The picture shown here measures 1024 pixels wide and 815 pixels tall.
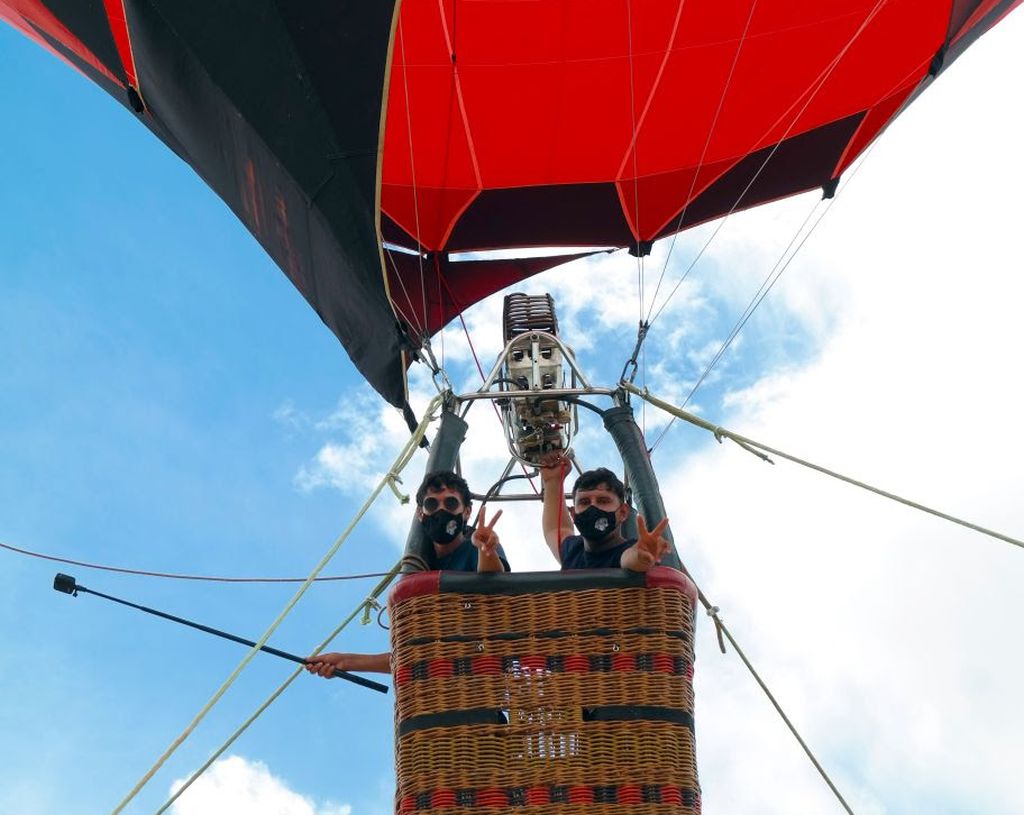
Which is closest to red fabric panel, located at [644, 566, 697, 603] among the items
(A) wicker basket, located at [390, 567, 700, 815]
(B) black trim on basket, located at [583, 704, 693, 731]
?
(A) wicker basket, located at [390, 567, 700, 815]

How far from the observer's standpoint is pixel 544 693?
293cm

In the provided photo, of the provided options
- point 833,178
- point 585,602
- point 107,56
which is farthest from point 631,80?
point 585,602

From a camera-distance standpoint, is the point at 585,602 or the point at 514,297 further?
the point at 514,297

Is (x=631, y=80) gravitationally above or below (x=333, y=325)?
above

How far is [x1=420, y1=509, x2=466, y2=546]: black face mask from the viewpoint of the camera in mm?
3316

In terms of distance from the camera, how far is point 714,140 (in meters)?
6.55

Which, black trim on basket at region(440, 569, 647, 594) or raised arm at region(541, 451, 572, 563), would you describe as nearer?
black trim on basket at region(440, 569, 647, 594)

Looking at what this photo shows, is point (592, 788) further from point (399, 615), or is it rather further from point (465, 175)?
point (465, 175)

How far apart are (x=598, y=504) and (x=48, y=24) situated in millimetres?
4123

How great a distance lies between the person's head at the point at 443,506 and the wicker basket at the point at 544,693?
33 cm

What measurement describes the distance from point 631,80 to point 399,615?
371 cm

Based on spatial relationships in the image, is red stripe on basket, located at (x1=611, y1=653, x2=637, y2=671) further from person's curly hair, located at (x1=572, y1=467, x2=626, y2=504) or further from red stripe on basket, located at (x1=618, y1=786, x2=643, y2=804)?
person's curly hair, located at (x1=572, y1=467, x2=626, y2=504)

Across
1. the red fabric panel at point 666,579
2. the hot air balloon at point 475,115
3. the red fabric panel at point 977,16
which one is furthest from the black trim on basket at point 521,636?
the red fabric panel at point 977,16

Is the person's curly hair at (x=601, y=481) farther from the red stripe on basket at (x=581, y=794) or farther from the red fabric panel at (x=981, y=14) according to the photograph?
the red fabric panel at (x=981, y=14)
